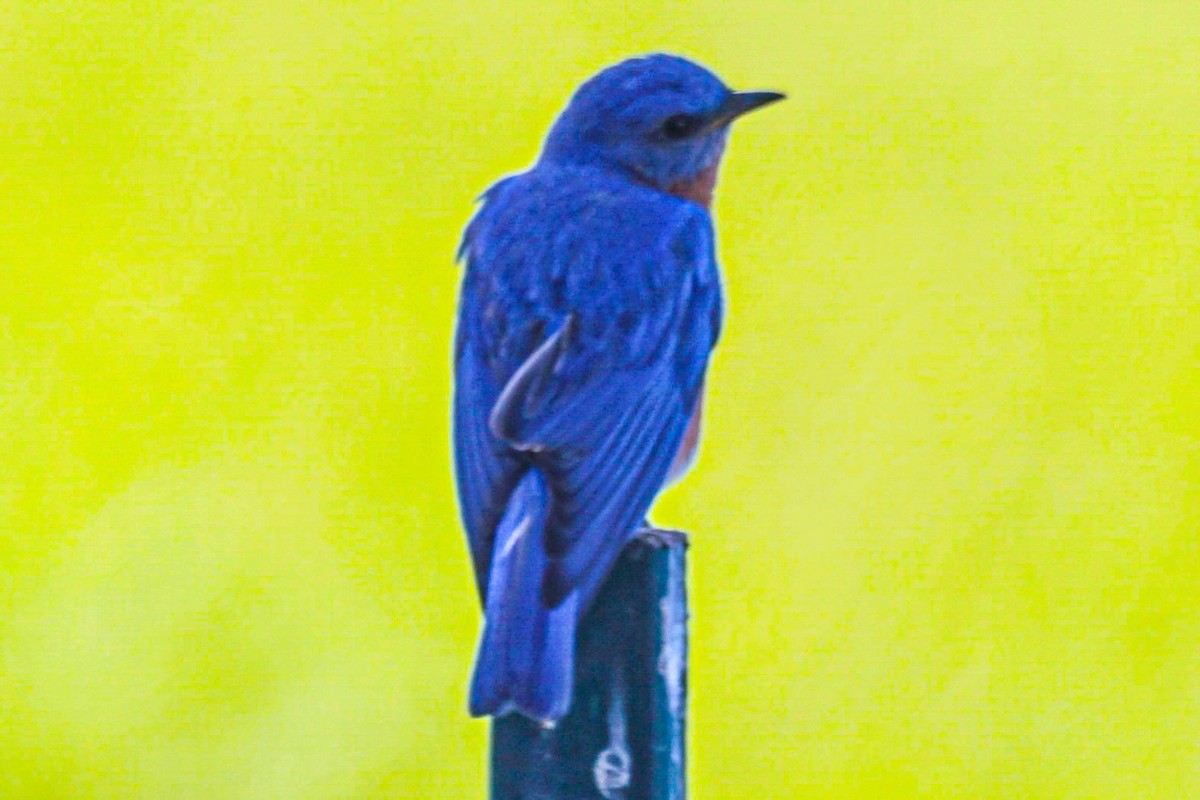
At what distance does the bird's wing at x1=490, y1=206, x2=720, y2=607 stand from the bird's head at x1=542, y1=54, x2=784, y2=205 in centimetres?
37

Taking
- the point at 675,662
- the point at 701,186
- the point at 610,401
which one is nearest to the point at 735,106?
the point at 701,186

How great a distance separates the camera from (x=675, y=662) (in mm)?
3492

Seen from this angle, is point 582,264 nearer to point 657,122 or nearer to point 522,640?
point 657,122

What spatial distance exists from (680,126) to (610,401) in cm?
107

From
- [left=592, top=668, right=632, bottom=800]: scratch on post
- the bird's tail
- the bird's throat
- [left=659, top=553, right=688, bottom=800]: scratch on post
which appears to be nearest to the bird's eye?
the bird's throat

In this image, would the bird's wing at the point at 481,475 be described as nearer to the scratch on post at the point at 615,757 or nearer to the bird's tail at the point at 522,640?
the bird's tail at the point at 522,640

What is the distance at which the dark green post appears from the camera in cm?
344

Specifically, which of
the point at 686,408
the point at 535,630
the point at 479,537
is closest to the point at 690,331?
the point at 686,408

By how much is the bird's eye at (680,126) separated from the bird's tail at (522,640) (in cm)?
156

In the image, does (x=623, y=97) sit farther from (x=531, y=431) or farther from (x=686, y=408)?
(x=531, y=431)

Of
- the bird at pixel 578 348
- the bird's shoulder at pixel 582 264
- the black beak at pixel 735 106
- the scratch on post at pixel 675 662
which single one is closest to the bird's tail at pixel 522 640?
the bird at pixel 578 348

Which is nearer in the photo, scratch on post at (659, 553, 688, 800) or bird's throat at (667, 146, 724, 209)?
scratch on post at (659, 553, 688, 800)

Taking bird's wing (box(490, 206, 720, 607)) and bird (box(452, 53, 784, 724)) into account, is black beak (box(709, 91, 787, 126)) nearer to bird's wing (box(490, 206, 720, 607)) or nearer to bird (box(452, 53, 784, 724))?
bird (box(452, 53, 784, 724))

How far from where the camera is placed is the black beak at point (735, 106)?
5.05m
